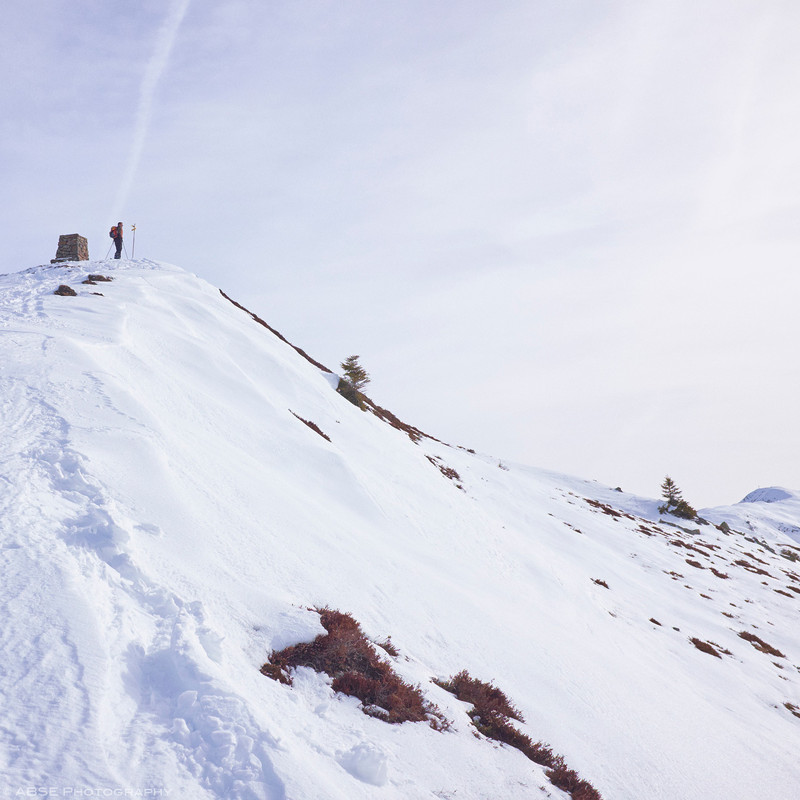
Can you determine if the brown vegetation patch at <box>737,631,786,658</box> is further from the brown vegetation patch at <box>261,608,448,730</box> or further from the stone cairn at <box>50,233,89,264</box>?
the stone cairn at <box>50,233,89,264</box>

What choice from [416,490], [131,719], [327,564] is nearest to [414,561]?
[327,564]

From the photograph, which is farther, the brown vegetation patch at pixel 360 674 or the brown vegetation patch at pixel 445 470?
the brown vegetation patch at pixel 445 470

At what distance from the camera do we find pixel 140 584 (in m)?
5.64

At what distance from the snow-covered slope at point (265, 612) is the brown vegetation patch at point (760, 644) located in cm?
27

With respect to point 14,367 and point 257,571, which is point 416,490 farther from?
point 14,367

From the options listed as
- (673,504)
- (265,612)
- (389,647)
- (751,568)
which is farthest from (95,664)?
(673,504)

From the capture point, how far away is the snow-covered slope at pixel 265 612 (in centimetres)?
413

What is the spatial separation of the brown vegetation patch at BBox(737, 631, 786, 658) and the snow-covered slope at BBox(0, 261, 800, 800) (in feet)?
0.90

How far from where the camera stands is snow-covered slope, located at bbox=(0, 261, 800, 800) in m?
4.13

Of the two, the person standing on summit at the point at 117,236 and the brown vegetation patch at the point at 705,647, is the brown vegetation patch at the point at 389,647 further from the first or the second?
the person standing on summit at the point at 117,236

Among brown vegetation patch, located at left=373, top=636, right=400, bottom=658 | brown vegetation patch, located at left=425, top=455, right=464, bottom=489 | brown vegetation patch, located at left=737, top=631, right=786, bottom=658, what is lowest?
brown vegetation patch, located at left=737, top=631, right=786, bottom=658

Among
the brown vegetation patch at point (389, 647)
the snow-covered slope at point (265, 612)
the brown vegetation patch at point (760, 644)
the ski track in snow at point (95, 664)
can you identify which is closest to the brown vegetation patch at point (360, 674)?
the snow-covered slope at point (265, 612)

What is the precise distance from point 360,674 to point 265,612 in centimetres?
142

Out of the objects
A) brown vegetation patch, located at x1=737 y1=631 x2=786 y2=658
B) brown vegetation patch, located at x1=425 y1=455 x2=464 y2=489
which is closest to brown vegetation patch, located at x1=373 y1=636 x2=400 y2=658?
brown vegetation patch, located at x1=425 y1=455 x2=464 y2=489
